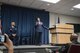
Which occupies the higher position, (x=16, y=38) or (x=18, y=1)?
(x=18, y=1)

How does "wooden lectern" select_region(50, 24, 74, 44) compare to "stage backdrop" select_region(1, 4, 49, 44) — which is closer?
"wooden lectern" select_region(50, 24, 74, 44)

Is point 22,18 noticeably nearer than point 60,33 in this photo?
No

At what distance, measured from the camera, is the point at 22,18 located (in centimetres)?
942

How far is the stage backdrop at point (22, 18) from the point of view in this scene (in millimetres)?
8844

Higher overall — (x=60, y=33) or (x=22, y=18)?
(x=22, y=18)

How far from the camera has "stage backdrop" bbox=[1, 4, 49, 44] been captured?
29.0 feet

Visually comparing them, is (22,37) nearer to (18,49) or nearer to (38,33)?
(38,33)

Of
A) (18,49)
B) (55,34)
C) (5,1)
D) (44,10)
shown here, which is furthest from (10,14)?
(18,49)

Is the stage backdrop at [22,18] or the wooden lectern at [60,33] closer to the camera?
the wooden lectern at [60,33]

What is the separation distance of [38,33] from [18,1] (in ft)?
6.63

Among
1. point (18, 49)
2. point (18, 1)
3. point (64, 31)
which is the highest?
point (18, 1)

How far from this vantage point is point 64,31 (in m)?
6.83

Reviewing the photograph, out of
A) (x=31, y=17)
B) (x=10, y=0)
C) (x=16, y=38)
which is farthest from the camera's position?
(x=31, y=17)

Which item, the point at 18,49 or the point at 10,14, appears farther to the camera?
the point at 10,14
